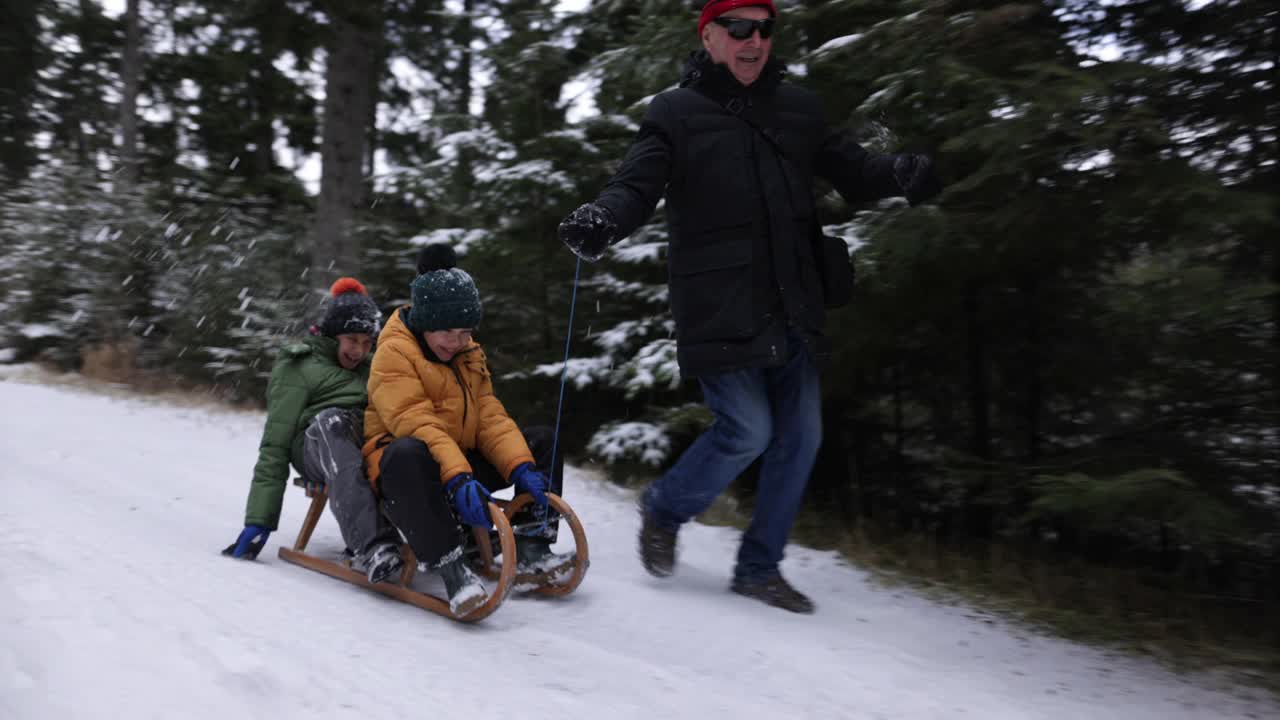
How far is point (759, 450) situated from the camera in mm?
3641

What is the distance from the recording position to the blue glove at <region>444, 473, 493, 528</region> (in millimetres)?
3264

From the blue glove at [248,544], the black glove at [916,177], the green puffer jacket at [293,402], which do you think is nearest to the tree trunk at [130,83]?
the green puffer jacket at [293,402]

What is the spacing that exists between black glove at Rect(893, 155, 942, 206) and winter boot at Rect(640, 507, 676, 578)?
167 cm

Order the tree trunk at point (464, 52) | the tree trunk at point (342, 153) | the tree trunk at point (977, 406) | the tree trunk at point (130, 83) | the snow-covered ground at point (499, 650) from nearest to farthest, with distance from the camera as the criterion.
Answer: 1. the snow-covered ground at point (499, 650)
2. the tree trunk at point (977, 406)
3. the tree trunk at point (464, 52)
4. the tree trunk at point (342, 153)
5. the tree trunk at point (130, 83)

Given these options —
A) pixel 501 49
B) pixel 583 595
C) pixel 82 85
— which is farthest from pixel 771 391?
pixel 82 85

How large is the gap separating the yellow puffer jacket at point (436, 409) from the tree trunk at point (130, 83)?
578 inches

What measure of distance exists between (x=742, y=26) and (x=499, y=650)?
94.8 inches

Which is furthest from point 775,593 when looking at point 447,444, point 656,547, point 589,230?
point 589,230

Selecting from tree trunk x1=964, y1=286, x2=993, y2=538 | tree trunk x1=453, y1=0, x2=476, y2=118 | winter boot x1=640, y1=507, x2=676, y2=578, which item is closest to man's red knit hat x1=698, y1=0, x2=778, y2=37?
winter boot x1=640, y1=507, x2=676, y2=578

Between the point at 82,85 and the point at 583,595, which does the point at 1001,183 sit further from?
the point at 82,85

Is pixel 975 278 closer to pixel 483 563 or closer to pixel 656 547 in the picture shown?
pixel 656 547

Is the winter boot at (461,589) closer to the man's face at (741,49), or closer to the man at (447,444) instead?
the man at (447,444)

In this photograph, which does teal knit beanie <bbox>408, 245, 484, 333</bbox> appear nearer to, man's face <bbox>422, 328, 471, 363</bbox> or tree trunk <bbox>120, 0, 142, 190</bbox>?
man's face <bbox>422, 328, 471, 363</bbox>

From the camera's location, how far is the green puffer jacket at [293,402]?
3955mm
